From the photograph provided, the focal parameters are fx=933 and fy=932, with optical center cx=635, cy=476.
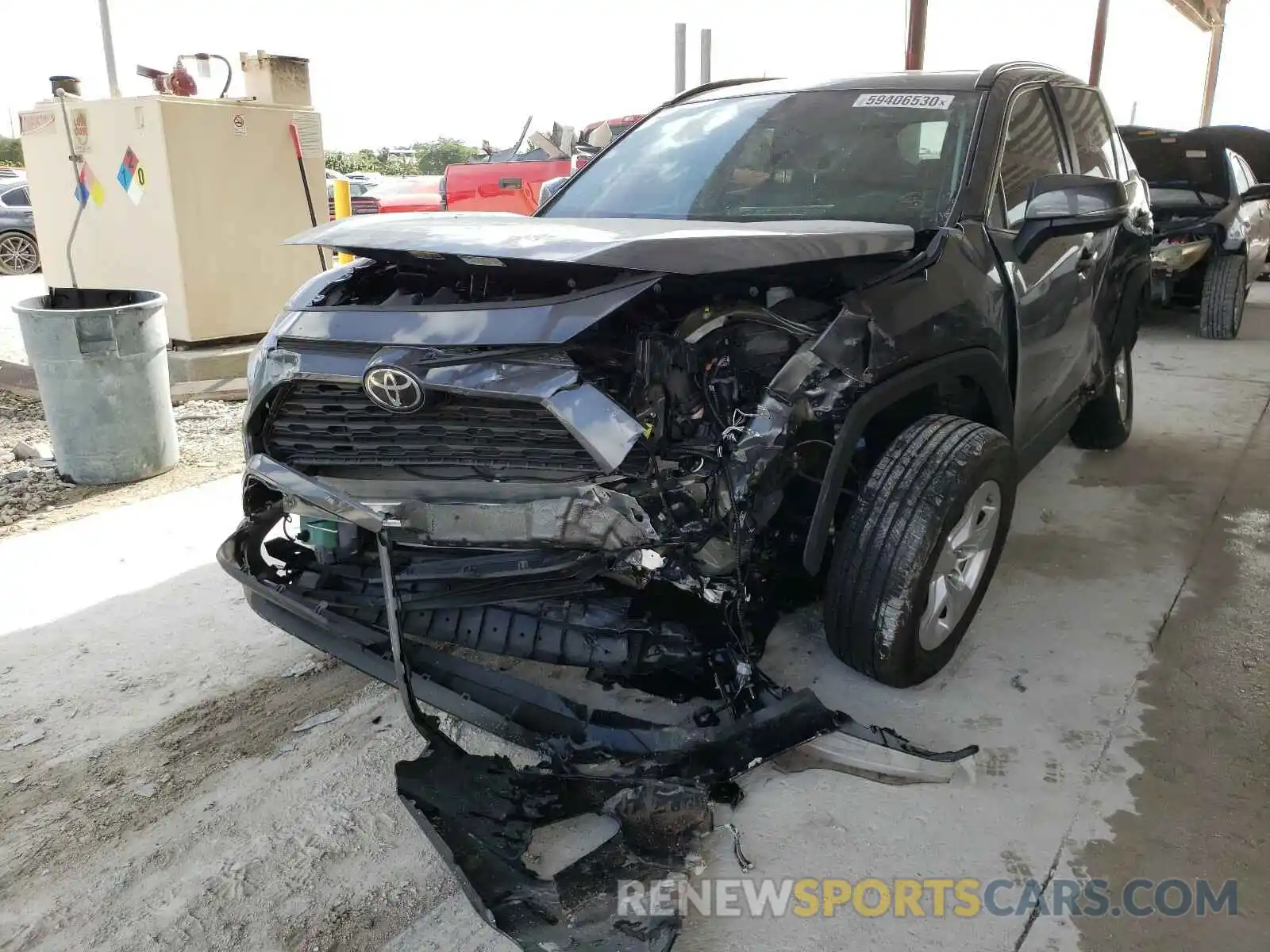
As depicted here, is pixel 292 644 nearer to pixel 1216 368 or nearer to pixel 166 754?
pixel 166 754

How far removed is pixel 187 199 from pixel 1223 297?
8.80 m


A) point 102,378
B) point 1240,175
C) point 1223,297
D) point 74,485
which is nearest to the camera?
point 102,378

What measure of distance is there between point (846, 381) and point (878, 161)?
3.87 feet

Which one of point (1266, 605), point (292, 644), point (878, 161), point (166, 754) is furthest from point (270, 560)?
point (1266, 605)

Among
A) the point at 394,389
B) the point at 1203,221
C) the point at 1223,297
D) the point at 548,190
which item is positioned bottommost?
the point at 1223,297

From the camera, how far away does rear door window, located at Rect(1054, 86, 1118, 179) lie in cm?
388

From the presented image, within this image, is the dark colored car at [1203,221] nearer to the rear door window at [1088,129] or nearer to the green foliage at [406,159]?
the rear door window at [1088,129]

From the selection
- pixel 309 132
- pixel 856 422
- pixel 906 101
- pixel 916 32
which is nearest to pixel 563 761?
pixel 856 422

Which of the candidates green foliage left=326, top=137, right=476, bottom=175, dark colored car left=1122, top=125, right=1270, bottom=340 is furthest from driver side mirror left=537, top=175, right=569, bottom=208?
green foliage left=326, top=137, right=476, bottom=175

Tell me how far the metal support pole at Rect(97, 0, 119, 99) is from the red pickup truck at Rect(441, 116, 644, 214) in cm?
367

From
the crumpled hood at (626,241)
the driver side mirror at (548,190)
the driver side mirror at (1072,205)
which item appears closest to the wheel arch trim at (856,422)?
the crumpled hood at (626,241)

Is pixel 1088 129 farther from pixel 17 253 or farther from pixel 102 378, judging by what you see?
pixel 17 253

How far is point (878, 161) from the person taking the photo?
124 inches

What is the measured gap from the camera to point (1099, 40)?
19516 mm
